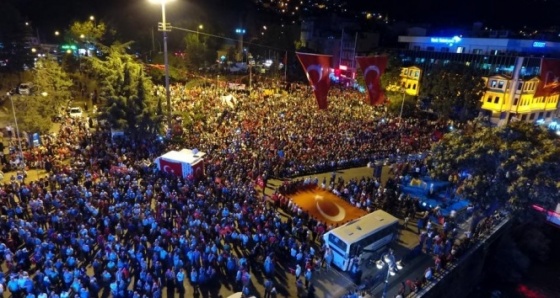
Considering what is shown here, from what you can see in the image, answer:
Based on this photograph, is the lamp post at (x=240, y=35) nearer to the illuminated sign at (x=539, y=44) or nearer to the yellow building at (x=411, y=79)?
the yellow building at (x=411, y=79)

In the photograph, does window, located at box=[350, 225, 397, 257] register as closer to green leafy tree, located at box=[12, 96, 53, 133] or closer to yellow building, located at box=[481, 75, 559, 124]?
green leafy tree, located at box=[12, 96, 53, 133]

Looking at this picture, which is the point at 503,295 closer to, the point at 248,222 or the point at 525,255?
the point at 525,255

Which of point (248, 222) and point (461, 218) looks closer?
point (248, 222)

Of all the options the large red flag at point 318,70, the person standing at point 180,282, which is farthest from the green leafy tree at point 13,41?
the person standing at point 180,282

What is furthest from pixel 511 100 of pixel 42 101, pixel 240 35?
pixel 240 35

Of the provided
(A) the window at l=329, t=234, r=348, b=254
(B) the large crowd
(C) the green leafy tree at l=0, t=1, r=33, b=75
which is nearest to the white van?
(B) the large crowd

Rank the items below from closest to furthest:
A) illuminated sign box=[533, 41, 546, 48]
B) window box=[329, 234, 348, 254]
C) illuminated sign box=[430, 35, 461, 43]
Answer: window box=[329, 234, 348, 254] < illuminated sign box=[533, 41, 546, 48] < illuminated sign box=[430, 35, 461, 43]

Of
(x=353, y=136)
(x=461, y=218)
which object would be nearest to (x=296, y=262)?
(x=461, y=218)
